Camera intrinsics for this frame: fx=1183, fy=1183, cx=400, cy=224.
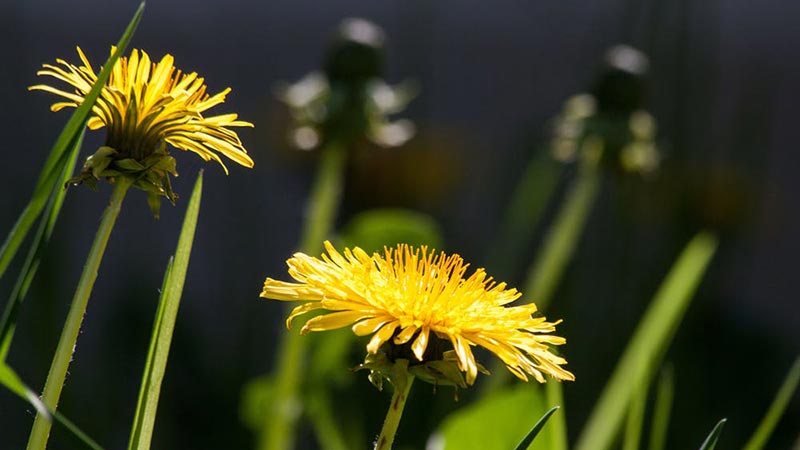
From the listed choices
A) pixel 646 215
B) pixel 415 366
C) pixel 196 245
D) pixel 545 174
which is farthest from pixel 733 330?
pixel 415 366

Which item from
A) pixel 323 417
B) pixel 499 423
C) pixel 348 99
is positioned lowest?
pixel 323 417

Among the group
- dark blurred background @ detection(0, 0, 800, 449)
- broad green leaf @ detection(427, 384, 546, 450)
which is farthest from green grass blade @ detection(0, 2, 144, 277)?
dark blurred background @ detection(0, 0, 800, 449)

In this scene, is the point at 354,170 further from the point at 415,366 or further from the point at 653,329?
the point at 415,366

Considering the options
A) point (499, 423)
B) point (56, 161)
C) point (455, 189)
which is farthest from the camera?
point (455, 189)

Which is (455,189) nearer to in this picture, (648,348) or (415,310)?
(648,348)

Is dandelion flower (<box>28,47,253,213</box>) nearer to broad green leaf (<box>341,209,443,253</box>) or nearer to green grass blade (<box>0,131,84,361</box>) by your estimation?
green grass blade (<box>0,131,84,361</box>)

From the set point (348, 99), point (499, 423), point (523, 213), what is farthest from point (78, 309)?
point (523, 213)
